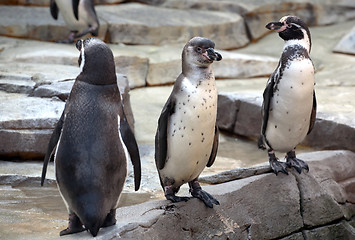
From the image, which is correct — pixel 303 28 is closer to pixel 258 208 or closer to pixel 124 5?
pixel 258 208

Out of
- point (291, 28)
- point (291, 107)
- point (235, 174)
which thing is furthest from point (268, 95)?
point (235, 174)

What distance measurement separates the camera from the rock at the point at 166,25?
30.1 ft

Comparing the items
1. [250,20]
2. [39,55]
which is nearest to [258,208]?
[39,55]

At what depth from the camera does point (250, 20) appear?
33.8ft

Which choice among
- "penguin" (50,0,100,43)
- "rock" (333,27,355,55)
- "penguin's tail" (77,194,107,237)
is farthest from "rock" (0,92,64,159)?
"rock" (333,27,355,55)

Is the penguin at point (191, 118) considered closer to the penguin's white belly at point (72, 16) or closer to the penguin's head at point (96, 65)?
the penguin's head at point (96, 65)

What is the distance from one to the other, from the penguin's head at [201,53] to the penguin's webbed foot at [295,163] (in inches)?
45.3

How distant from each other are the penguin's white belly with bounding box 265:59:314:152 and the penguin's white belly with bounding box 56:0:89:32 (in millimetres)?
4479

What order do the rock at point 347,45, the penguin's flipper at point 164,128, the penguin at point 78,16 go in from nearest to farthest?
1. the penguin's flipper at point 164,128
2. the penguin at point 78,16
3. the rock at point 347,45

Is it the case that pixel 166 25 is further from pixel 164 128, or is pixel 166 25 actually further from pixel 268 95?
pixel 164 128

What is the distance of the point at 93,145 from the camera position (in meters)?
3.24

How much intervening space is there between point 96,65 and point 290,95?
58.1 inches

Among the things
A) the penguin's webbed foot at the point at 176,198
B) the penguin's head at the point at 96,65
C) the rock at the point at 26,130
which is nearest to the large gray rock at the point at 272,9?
the rock at the point at 26,130

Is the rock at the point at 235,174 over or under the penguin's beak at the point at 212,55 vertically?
under
